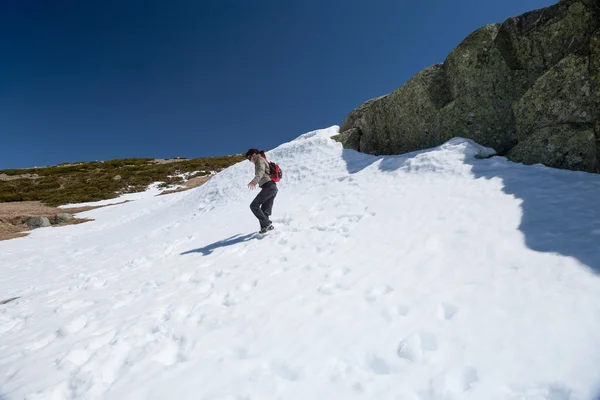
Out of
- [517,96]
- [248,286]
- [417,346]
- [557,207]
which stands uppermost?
[517,96]

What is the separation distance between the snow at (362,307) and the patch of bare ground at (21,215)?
16.7m

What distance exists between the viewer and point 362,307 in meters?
4.72

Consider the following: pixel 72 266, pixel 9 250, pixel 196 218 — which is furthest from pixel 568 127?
pixel 9 250

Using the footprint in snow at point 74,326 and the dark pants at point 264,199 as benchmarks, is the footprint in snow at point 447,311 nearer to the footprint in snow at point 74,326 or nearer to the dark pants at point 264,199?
the dark pants at point 264,199

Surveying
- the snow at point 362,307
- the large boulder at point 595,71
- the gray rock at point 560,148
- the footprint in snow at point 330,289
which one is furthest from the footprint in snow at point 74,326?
the large boulder at point 595,71

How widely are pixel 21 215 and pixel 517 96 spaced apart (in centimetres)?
3684

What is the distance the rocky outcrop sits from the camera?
814 centimetres

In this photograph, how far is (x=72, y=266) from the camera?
482 inches

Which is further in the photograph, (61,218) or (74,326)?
(61,218)

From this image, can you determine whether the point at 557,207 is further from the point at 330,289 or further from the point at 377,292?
the point at 330,289

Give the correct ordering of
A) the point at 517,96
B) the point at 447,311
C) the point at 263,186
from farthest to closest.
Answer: the point at 517,96, the point at 263,186, the point at 447,311

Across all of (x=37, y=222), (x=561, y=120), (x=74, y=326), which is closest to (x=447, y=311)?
(x=74, y=326)

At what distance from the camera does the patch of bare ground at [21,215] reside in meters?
22.8

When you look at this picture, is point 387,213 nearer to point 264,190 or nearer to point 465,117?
point 264,190
